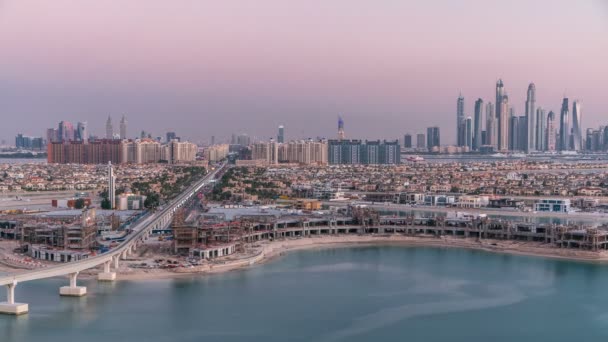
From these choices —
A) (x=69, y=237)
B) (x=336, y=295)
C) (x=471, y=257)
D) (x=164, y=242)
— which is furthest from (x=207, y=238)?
(x=471, y=257)

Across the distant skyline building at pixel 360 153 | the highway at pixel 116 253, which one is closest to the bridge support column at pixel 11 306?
the highway at pixel 116 253

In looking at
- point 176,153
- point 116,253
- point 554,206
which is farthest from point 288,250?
point 176,153

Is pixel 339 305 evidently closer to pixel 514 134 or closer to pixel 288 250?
pixel 288 250

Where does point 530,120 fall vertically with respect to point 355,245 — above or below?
above

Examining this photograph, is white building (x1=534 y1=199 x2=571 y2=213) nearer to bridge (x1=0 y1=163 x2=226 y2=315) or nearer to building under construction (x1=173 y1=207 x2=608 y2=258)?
building under construction (x1=173 y1=207 x2=608 y2=258)

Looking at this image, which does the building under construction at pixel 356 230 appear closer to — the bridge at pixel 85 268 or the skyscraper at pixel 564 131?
the bridge at pixel 85 268

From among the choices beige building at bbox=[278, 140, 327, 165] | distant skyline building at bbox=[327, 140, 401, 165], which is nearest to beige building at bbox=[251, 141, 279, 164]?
beige building at bbox=[278, 140, 327, 165]

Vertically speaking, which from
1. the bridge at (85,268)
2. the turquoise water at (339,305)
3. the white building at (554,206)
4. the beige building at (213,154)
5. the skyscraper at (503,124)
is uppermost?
the skyscraper at (503,124)

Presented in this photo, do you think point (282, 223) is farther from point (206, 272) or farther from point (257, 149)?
point (257, 149)
